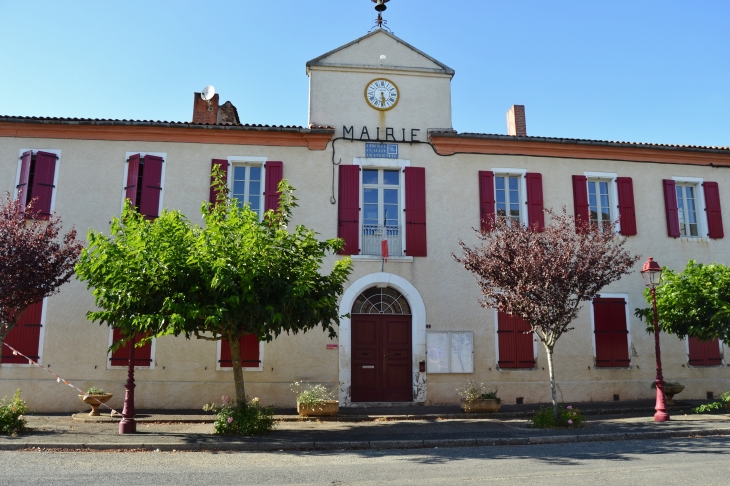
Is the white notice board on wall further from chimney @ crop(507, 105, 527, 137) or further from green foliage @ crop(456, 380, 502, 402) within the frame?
chimney @ crop(507, 105, 527, 137)

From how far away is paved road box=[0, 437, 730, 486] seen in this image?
705cm

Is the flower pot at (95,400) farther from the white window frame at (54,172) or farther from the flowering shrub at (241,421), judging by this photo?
the white window frame at (54,172)

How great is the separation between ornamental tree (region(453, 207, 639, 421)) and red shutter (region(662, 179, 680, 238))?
5.05 meters

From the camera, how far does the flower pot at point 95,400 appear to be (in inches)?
479

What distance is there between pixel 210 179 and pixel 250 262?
5213mm

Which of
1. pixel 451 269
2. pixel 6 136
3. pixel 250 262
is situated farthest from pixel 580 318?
pixel 6 136

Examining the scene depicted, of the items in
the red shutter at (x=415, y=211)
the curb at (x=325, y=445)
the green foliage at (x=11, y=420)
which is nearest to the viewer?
the curb at (x=325, y=445)

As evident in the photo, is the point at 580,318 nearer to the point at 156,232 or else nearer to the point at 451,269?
the point at 451,269

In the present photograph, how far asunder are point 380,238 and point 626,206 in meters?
6.40

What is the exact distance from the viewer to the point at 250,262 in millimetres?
9852

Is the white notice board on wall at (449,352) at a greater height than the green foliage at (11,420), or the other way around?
the white notice board on wall at (449,352)

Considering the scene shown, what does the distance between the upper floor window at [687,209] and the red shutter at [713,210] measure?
0.28m

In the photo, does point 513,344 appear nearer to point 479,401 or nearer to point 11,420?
point 479,401

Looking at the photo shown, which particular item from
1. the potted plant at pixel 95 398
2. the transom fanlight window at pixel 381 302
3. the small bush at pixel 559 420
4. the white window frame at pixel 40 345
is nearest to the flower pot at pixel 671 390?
the small bush at pixel 559 420
